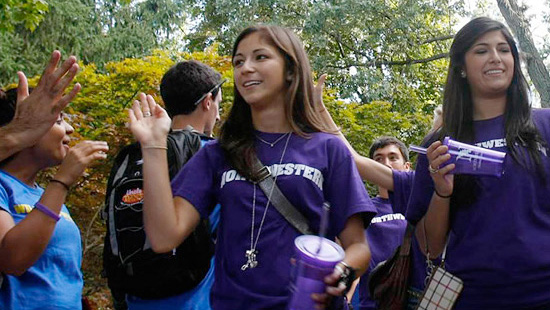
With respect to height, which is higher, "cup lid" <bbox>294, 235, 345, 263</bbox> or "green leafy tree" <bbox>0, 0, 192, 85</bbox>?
"green leafy tree" <bbox>0, 0, 192, 85</bbox>

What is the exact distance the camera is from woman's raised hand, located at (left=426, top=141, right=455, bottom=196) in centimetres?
269

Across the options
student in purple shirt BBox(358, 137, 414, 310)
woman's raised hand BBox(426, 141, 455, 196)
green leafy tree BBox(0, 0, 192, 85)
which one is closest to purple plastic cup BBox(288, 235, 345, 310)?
woman's raised hand BBox(426, 141, 455, 196)

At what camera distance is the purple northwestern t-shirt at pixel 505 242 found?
266cm

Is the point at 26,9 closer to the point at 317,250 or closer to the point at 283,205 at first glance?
the point at 283,205

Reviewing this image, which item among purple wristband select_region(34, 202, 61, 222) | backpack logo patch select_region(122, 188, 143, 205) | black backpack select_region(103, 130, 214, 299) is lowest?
black backpack select_region(103, 130, 214, 299)

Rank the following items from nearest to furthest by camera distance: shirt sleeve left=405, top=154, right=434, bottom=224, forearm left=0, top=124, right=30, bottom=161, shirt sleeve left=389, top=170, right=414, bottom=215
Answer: forearm left=0, top=124, right=30, bottom=161
shirt sleeve left=405, top=154, right=434, bottom=224
shirt sleeve left=389, top=170, right=414, bottom=215

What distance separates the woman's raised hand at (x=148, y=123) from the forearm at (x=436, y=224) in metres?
1.19

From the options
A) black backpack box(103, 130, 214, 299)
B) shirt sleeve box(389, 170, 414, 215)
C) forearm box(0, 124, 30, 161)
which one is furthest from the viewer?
shirt sleeve box(389, 170, 414, 215)

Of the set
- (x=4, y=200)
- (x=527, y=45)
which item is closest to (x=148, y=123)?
(x=4, y=200)

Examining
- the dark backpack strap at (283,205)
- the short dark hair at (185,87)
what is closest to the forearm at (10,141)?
the dark backpack strap at (283,205)

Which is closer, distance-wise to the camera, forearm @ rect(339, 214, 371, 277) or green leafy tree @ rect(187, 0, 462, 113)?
forearm @ rect(339, 214, 371, 277)

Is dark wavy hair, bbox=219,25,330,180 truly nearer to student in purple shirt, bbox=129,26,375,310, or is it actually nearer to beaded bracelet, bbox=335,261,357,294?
student in purple shirt, bbox=129,26,375,310

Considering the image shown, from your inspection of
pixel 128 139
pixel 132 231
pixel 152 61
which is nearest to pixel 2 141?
pixel 132 231

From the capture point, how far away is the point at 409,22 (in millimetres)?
15422
